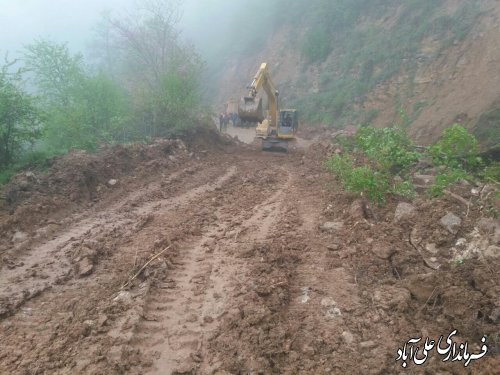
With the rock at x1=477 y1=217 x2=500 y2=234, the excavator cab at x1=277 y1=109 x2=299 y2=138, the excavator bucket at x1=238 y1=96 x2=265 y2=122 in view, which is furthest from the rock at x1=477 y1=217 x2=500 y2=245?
the excavator cab at x1=277 y1=109 x2=299 y2=138

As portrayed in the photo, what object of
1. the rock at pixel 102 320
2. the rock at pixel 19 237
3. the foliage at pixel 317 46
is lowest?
the rock at pixel 102 320

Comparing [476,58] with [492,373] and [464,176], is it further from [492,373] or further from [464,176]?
[492,373]

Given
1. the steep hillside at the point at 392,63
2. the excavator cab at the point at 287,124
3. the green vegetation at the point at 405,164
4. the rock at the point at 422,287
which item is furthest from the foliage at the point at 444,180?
the excavator cab at the point at 287,124

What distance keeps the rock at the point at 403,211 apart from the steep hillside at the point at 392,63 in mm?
5542

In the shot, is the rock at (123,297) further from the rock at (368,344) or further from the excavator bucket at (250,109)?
the excavator bucket at (250,109)

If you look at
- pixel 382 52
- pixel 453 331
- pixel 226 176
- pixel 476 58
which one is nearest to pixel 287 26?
pixel 382 52

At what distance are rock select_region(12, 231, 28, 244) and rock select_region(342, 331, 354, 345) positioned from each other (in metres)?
5.80

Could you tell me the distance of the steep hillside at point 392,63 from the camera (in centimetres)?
1484

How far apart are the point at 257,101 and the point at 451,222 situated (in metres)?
12.0

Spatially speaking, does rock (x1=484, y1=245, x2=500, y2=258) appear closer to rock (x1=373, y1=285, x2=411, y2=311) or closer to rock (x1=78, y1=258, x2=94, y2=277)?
rock (x1=373, y1=285, x2=411, y2=311)

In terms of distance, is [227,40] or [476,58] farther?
[227,40]

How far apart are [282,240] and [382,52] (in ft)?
68.8

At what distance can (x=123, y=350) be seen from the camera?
3.78 metres

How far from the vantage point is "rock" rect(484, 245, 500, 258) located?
4469 mm
